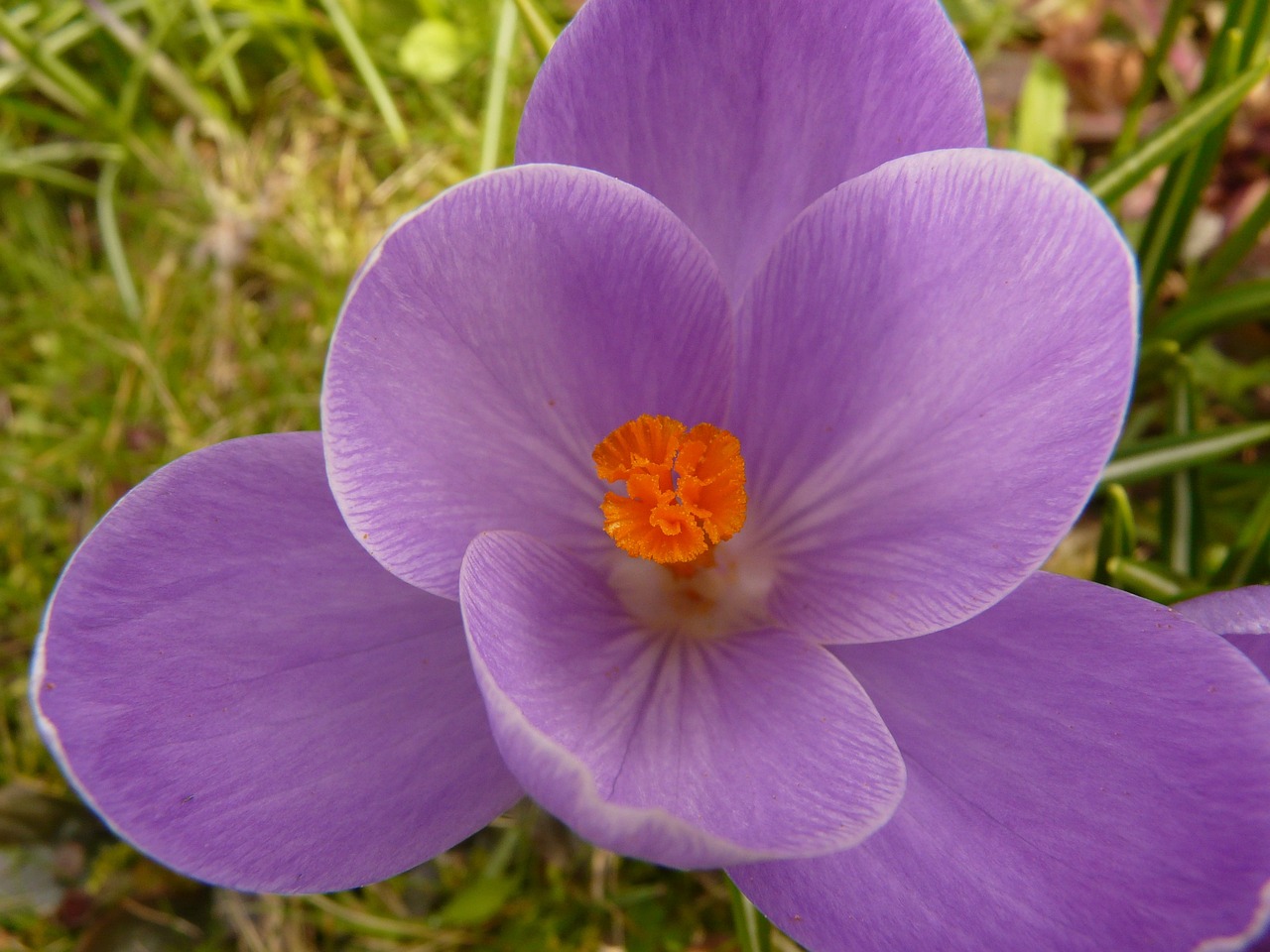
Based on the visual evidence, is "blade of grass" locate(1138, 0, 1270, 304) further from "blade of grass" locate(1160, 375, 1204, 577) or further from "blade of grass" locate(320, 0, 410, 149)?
"blade of grass" locate(320, 0, 410, 149)

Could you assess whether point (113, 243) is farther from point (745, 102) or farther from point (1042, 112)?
point (1042, 112)

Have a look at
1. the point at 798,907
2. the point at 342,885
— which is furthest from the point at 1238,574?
the point at 342,885

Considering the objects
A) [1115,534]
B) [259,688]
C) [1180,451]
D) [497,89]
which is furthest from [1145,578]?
[497,89]

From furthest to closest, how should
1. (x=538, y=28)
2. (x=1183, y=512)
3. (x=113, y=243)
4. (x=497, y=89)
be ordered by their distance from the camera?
1. (x=113, y=243)
2. (x=497, y=89)
3. (x=1183, y=512)
4. (x=538, y=28)

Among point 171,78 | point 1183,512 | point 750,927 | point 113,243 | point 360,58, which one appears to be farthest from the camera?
point 171,78

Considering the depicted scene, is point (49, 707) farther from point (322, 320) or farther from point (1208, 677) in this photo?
point (322, 320)

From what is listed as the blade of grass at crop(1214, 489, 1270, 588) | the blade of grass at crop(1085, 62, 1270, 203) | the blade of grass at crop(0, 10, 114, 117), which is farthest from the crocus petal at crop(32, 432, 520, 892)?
the blade of grass at crop(0, 10, 114, 117)
